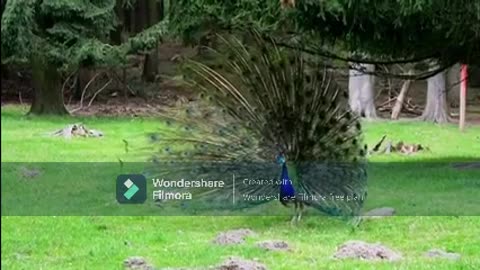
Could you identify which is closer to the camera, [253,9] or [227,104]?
[227,104]

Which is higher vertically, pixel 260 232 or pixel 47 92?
pixel 47 92

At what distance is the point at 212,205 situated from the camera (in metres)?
7.63

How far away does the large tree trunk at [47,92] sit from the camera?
64.8 ft

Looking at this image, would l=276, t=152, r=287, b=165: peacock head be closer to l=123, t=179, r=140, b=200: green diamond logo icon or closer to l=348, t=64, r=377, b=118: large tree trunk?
l=123, t=179, r=140, b=200: green diamond logo icon

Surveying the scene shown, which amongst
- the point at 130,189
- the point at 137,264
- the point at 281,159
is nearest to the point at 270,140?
the point at 281,159

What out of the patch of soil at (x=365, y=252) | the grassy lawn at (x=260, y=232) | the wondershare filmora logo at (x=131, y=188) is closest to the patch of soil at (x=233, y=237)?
the grassy lawn at (x=260, y=232)

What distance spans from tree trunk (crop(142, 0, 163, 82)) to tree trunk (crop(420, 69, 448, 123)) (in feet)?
27.8

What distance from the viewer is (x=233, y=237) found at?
21.7 feet

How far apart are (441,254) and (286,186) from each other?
150cm

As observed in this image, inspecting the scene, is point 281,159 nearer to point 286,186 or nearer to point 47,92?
point 286,186

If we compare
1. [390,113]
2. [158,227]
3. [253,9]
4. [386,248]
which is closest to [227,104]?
[158,227]

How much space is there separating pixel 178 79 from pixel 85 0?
440 inches

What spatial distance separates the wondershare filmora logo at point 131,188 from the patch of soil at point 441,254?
120 inches

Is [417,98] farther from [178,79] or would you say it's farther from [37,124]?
[178,79]
